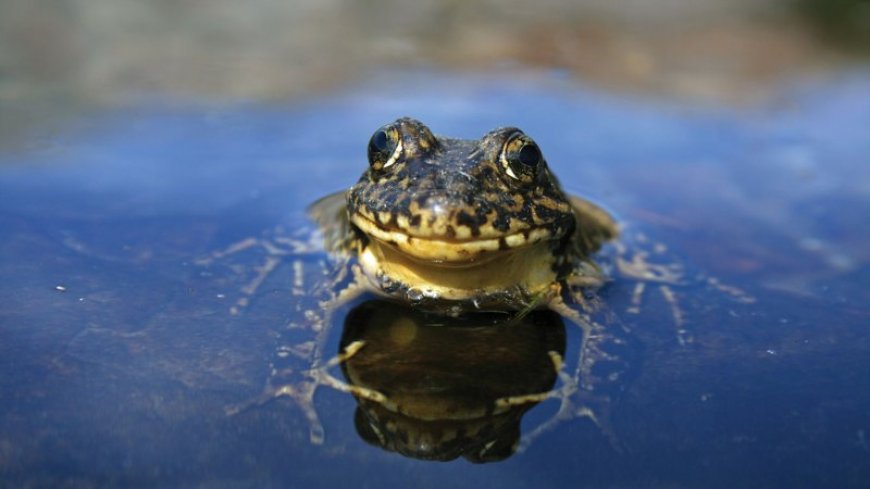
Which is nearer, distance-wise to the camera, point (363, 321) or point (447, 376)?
point (447, 376)

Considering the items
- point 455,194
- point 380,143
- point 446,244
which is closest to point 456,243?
point 446,244

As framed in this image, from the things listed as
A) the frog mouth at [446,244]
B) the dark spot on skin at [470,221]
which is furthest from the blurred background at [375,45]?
the dark spot on skin at [470,221]

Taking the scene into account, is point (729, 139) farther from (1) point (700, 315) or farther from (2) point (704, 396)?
(2) point (704, 396)

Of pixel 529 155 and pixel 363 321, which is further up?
pixel 529 155

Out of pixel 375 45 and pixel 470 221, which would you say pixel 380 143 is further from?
pixel 375 45

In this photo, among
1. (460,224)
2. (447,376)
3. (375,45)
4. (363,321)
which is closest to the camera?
(447,376)

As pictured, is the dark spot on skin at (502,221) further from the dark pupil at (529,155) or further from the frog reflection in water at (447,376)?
the frog reflection in water at (447,376)

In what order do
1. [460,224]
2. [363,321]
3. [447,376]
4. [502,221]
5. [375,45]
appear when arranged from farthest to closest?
1. [375,45]
2. [363,321]
3. [502,221]
4. [460,224]
5. [447,376]

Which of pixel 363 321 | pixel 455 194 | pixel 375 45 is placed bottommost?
pixel 363 321
